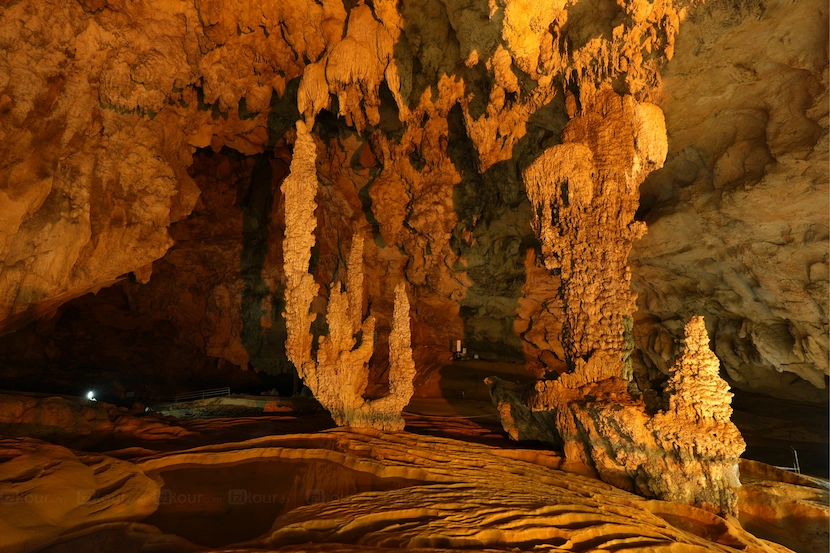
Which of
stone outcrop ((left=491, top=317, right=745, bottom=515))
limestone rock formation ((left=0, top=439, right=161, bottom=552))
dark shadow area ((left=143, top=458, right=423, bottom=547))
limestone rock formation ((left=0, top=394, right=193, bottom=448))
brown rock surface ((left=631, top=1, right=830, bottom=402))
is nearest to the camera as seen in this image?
limestone rock formation ((left=0, top=439, right=161, bottom=552))

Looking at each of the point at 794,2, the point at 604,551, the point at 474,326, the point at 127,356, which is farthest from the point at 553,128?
the point at 127,356

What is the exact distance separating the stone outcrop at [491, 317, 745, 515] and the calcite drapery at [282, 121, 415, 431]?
330 cm

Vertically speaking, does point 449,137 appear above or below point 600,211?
above

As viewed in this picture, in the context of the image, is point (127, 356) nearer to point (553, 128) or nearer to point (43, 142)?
point (43, 142)

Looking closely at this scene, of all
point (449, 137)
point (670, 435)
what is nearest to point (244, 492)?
point (670, 435)

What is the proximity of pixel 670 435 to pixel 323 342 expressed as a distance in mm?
6126

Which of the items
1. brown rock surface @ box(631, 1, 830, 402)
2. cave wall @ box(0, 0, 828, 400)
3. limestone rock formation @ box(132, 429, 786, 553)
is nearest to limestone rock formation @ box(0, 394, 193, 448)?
cave wall @ box(0, 0, 828, 400)

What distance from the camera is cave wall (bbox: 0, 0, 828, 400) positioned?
7703mm

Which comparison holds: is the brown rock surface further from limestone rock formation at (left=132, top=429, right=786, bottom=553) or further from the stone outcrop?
limestone rock formation at (left=132, top=429, right=786, bottom=553)

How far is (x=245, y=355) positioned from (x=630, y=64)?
16.9 meters

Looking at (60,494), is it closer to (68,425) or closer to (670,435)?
(68,425)

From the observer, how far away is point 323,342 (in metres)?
9.43

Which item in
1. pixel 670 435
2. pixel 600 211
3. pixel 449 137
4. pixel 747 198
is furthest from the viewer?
pixel 449 137

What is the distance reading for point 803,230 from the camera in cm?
899
